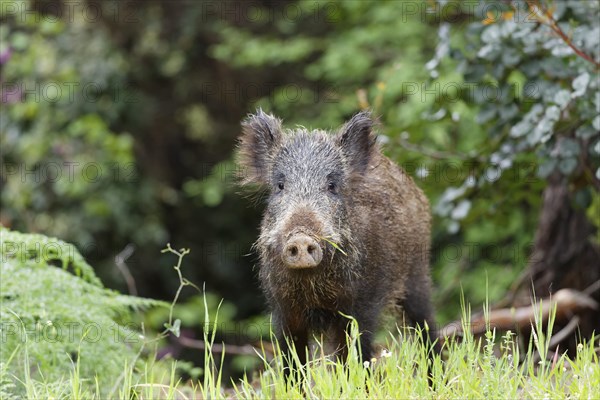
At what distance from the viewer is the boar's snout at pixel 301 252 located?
4.27 m

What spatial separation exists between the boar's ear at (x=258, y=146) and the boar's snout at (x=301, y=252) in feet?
3.56

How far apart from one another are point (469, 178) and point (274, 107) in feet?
15.4

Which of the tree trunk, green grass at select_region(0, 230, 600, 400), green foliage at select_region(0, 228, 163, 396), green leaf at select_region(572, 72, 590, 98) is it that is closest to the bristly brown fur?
green grass at select_region(0, 230, 600, 400)

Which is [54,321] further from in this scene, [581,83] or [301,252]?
[581,83]

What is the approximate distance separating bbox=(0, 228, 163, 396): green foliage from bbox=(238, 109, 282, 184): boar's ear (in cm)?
99

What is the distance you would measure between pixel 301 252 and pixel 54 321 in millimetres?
1513

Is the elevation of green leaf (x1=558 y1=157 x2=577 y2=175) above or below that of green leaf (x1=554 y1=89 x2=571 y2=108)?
below

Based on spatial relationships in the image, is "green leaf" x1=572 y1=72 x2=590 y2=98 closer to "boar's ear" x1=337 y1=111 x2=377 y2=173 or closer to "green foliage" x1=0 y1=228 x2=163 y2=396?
"boar's ear" x1=337 y1=111 x2=377 y2=173

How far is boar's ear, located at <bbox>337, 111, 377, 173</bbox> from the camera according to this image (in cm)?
527

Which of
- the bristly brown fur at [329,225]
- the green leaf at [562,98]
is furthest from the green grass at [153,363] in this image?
the green leaf at [562,98]

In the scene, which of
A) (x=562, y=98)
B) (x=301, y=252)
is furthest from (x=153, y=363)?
(x=562, y=98)

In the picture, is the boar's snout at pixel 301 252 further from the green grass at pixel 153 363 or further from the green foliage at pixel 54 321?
the green foliage at pixel 54 321

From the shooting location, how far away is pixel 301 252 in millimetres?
4266

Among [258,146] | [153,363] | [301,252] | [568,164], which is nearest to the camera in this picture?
[301,252]
